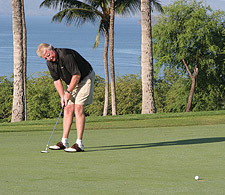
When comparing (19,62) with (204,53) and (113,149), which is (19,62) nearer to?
(113,149)

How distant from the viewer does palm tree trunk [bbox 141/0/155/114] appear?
21.0 meters

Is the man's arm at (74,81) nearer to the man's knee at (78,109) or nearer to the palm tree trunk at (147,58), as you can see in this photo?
the man's knee at (78,109)

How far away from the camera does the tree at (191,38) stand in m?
39.7

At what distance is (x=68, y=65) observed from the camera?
7.69 m

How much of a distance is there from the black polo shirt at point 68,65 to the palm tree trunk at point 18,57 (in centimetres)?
1443

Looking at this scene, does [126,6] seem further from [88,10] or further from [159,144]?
[159,144]

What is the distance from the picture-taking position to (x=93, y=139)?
30.0ft

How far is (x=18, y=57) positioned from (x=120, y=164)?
16.6 meters

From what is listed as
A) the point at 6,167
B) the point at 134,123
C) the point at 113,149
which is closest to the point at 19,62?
the point at 134,123

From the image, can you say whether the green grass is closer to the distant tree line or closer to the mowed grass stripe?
the mowed grass stripe

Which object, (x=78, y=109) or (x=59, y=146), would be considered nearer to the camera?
(x=59, y=146)

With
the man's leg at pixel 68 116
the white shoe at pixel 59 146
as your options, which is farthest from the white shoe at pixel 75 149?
the man's leg at pixel 68 116

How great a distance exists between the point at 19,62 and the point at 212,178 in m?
17.7

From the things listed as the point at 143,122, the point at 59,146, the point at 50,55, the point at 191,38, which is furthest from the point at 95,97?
the point at 50,55
